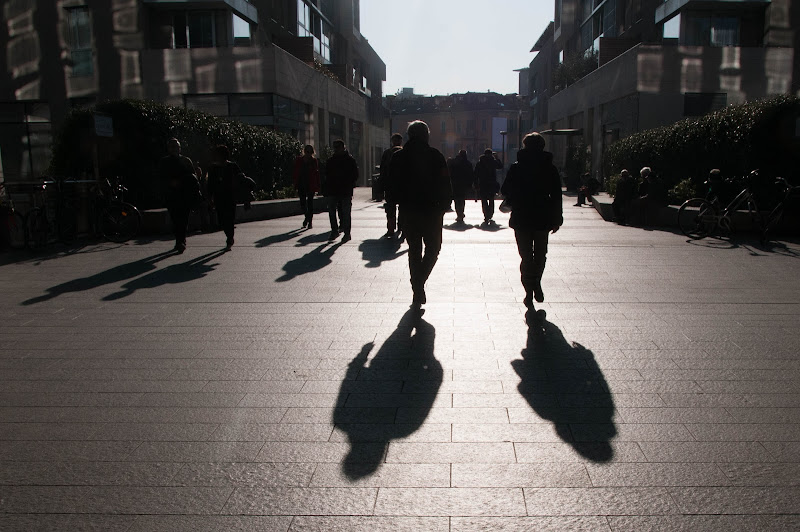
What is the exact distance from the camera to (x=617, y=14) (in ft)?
111

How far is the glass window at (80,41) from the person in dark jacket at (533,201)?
2415 cm

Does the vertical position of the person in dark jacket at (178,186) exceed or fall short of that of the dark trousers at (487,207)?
it exceeds it

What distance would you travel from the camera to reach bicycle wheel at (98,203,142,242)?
1259 centimetres

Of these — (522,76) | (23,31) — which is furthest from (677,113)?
(522,76)

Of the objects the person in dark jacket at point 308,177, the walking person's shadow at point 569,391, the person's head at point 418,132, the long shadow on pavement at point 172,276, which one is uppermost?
the person's head at point 418,132

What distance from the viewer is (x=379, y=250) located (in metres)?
11.4

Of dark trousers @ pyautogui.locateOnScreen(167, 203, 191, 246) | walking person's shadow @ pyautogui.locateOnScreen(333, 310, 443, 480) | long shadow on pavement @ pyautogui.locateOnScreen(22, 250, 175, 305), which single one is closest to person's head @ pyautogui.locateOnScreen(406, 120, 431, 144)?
walking person's shadow @ pyautogui.locateOnScreen(333, 310, 443, 480)

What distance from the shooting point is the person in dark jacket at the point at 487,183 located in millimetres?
16672

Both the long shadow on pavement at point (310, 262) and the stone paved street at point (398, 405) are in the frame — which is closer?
the stone paved street at point (398, 405)

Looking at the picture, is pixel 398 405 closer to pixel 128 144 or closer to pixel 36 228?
pixel 36 228

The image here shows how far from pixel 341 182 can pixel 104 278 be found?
4.59 m

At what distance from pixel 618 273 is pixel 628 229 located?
6.12 m

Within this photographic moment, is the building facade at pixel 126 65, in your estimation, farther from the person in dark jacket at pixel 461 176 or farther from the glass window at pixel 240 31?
the person in dark jacket at pixel 461 176

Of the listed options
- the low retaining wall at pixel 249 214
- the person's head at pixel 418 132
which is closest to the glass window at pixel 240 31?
the low retaining wall at pixel 249 214
